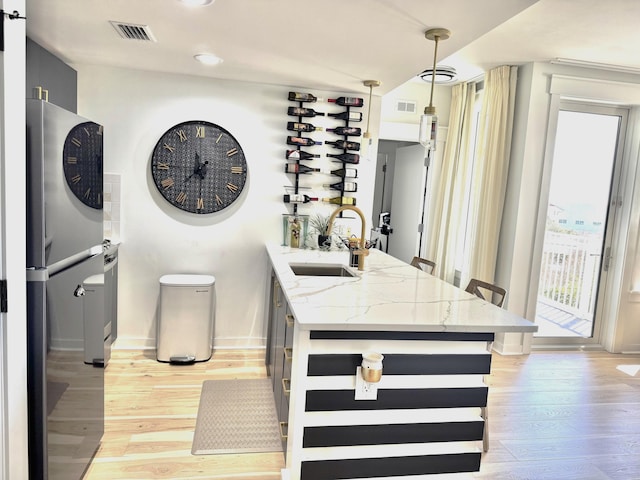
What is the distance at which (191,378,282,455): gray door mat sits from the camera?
99.4 inches

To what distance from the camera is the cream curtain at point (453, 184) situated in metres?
4.82

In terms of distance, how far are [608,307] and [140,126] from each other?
476cm

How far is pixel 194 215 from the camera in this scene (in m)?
3.85

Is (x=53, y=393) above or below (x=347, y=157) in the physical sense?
below

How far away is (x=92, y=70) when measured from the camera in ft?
11.8

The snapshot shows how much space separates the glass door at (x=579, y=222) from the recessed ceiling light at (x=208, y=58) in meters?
3.13

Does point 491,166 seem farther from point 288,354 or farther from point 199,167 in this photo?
point 288,354

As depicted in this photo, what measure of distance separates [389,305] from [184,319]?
2041 mm

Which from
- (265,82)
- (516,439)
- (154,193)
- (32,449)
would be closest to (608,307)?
(516,439)

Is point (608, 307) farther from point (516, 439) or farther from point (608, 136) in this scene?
point (516, 439)

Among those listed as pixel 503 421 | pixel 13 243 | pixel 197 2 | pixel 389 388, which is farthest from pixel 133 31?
pixel 503 421

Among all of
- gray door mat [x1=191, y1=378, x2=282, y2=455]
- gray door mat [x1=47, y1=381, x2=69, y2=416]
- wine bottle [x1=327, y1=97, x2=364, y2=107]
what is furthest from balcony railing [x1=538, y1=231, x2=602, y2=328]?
gray door mat [x1=47, y1=381, x2=69, y2=416]

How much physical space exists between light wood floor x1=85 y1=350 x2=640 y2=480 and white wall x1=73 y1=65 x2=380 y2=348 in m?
0.43

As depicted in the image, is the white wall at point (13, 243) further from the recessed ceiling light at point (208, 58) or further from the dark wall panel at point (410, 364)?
the recessed ceiling light at point (208, 58)
